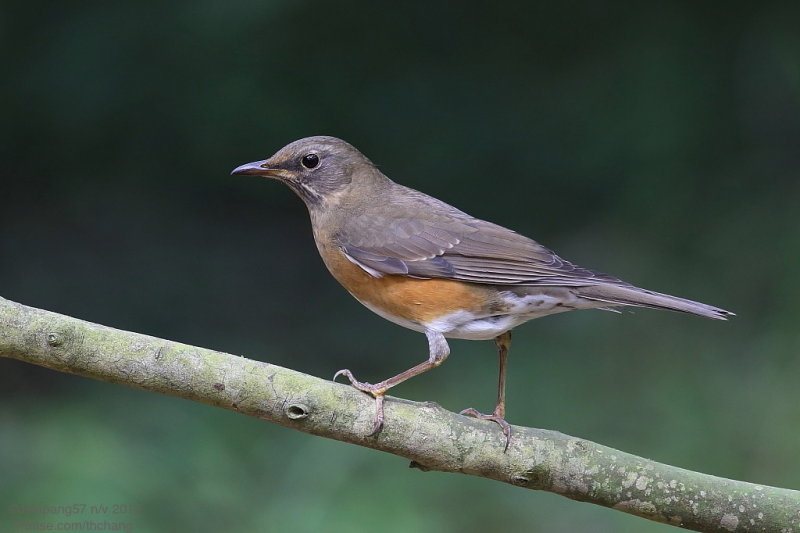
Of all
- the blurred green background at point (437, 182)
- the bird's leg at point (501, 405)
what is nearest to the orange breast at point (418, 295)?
the bird's leg at point (501, 405)

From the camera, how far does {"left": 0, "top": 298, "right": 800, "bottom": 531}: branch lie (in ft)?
9.74

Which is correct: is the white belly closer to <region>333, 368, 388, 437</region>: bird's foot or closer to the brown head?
<region>333, 368, 388, 437</region>: bird's foot

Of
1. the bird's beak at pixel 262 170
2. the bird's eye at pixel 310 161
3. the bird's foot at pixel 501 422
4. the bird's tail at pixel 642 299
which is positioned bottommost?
the bird's foot at pixel 501 422

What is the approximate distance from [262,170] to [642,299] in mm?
1681

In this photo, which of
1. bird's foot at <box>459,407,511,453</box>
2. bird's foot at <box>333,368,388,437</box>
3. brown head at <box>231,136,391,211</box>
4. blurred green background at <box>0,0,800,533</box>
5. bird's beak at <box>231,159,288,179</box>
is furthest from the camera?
blurred green background at <box>0,0,800,533</box>

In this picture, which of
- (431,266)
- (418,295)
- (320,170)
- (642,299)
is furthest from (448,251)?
(642,299)

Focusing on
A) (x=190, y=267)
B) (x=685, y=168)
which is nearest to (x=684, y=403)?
(x=685, y=168)

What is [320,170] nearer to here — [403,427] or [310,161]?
[310,161]

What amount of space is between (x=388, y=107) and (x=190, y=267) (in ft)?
5.94

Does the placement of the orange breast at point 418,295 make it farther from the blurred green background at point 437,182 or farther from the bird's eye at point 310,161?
the blurred green background at point 437,182

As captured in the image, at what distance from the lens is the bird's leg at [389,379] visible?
3162 mm

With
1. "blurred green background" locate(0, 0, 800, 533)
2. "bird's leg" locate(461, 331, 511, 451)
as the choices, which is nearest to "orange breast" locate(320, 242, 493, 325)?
"bird's leg" locate(461, 331, 511, 451)

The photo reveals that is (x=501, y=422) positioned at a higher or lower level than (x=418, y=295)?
lower

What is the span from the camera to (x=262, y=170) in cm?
422
